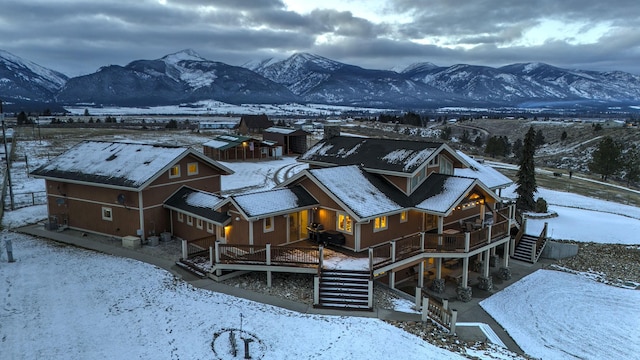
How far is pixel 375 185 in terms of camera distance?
2564 cm

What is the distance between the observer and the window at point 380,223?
23359 millimetres

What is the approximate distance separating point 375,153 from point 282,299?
41.1 ft

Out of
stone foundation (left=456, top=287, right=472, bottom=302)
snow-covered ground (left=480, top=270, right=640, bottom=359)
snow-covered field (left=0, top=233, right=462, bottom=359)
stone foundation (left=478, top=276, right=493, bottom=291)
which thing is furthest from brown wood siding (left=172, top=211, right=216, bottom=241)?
snow-covered ground (left=480, top=270, right=640, bottom=359)

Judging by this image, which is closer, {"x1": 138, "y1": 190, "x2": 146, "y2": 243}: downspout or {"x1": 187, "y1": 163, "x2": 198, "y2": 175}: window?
{"x1": 138, "y1": 190, "x2": 146, "y2": 243}: downspout

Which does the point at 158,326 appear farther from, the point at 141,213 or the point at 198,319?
the point at 141,213

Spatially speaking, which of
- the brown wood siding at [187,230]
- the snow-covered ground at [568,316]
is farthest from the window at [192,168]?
the snow-covered ground at [568,316]

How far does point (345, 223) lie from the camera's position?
23188 mm

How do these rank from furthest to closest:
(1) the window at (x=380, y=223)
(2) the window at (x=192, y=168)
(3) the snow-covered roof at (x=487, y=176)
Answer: (3) the snow-covered roof at (x=487, y=176)
(2) the window at (x=192, y=168)
(1) the window at (x=380, y=223)

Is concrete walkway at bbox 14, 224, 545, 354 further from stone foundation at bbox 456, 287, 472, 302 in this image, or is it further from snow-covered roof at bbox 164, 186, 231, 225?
snow-covered roof at bbox 164, 186, 231, 225

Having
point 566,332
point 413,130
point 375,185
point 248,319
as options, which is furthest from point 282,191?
point 413,130

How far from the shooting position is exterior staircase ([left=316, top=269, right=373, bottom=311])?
18328 millimetres

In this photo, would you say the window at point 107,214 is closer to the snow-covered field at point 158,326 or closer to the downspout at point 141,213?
the downspout at point 141,213

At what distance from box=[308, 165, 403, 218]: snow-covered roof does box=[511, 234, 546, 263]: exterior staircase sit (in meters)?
11.5

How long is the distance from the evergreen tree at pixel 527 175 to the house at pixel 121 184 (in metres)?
25.5
